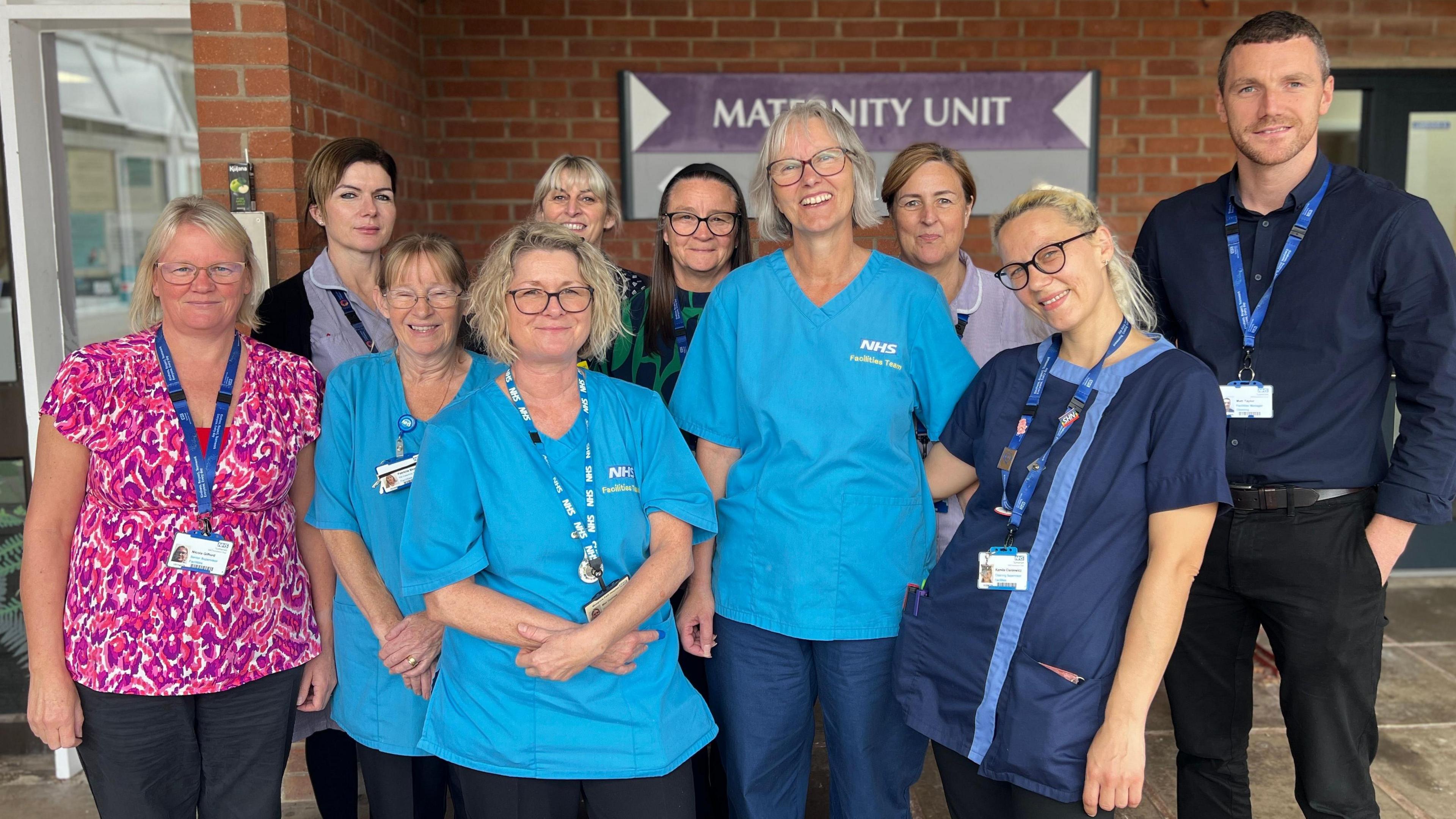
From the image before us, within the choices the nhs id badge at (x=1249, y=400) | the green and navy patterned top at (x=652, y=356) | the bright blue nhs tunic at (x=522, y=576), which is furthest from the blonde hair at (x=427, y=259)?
the nhs id badge at (x=1249, y=400)

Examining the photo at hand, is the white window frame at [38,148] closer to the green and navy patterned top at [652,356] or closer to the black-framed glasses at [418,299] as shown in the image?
the black-framed glasses at [418,299]

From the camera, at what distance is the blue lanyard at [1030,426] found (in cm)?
181

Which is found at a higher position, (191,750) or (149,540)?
(149,540)

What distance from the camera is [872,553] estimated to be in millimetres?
2143

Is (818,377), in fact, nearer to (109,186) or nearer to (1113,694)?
A: (1113,694)

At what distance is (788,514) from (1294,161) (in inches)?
53.7

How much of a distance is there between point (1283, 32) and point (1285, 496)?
1.01m

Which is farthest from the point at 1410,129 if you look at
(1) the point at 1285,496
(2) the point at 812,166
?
(2) the point at 812,166

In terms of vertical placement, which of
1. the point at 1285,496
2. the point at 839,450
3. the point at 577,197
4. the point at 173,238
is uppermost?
the point at 577,197

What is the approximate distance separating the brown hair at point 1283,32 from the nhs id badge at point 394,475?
197cm

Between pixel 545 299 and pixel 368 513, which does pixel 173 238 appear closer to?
pixel 368 513

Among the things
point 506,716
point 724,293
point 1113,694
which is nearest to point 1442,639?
point 1113,694

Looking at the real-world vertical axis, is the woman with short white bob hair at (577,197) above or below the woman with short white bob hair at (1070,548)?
above

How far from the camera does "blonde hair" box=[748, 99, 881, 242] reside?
7.22 ft
